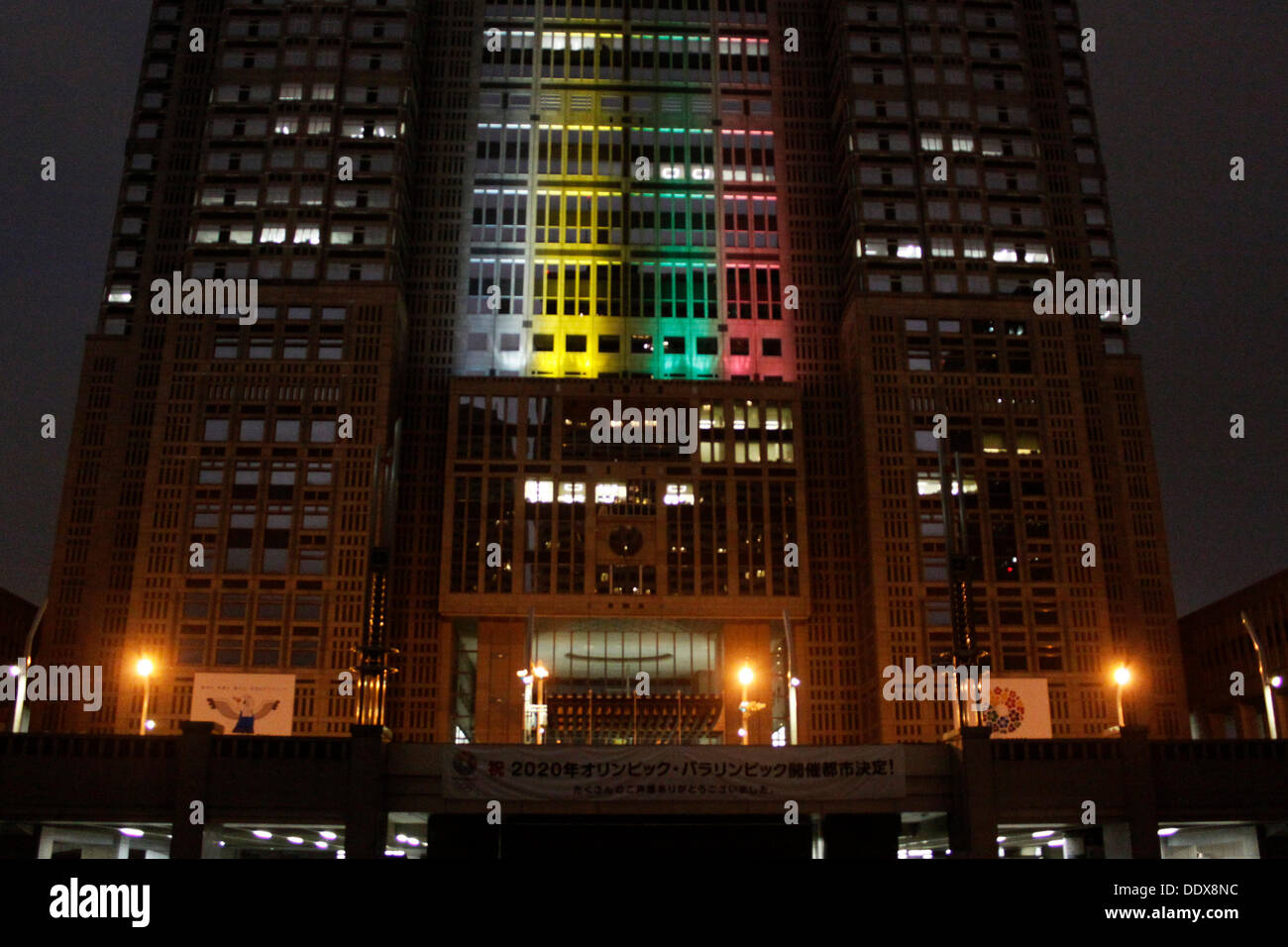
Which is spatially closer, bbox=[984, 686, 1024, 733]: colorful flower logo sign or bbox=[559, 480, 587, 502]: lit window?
bbox=[984, 686, 1024, 733]: colorful flower logo sign

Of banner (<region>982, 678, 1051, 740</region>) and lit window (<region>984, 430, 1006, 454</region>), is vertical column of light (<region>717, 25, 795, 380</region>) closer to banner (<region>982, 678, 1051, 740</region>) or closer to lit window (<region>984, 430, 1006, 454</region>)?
lit window (<region>984, 430, 1006, 454</region>)

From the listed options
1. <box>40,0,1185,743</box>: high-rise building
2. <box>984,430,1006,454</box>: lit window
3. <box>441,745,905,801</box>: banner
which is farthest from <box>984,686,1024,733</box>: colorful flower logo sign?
<box>441,745,905,801</box>: banner

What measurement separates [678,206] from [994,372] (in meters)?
27.1

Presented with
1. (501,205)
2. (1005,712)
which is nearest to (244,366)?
(501,205)

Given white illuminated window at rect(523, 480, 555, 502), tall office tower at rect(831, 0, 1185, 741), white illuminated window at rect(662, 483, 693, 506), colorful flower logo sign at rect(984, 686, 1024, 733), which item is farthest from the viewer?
white illuminated window at rect(662, 483, 693, 506)

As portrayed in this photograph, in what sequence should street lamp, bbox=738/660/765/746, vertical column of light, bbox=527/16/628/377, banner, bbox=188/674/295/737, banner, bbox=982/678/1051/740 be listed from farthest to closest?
vertical column of light, bbox=527/16/628/377 < banner, bbox=982/678/1051/740 < banner, bbox=188/674/295/737 < street lamp, bbox=738/660/765/746

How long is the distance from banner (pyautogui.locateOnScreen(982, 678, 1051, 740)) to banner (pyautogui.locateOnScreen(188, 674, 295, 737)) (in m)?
42.9

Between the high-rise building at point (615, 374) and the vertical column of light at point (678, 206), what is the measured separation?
0.95ft

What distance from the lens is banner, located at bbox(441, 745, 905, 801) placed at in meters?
41.6

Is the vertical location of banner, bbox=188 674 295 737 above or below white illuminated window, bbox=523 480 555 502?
below

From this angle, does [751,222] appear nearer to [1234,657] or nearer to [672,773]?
[1234,657]

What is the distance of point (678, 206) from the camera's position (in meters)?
91.4

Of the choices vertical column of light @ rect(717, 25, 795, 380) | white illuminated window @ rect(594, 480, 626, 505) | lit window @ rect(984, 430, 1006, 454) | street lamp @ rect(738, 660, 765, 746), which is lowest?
street lamp @ rect(738, 660, 765, 746)
